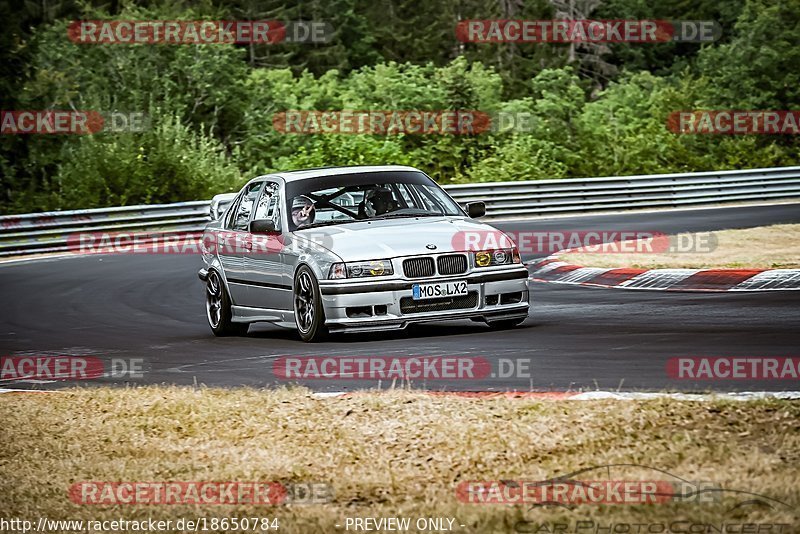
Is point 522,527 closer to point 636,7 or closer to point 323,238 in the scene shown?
point 323,238

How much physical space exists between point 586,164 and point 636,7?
38.6 metres

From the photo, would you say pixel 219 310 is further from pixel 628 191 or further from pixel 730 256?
pixel 628 191

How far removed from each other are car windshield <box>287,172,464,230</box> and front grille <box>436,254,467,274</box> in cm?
106

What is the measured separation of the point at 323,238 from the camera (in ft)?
39.5

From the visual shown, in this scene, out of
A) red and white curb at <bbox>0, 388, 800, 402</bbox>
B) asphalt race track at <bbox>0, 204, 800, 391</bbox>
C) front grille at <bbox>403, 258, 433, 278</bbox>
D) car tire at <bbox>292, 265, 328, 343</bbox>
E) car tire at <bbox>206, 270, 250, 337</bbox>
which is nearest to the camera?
red and white curb at <bbox>0, 388, 800, 402</bbox>

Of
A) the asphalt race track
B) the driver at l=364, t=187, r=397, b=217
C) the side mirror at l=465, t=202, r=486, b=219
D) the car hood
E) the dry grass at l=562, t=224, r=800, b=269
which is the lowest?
the asphalt race track

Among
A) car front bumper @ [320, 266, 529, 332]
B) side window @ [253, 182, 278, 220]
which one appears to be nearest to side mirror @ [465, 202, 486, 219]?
car front bumper @ [320, 266, 529, 332]

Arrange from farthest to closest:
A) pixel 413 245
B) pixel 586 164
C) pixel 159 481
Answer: pixel 586 164, pixel 413 245, pixel 159 481

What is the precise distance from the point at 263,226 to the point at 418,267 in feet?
5.79

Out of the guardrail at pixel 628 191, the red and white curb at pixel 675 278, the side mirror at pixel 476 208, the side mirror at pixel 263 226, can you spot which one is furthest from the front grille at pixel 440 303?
the guardrail at pixel 628 191

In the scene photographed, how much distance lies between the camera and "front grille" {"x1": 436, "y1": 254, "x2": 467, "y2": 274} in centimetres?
1170

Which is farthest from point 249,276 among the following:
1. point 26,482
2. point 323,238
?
point 26,482

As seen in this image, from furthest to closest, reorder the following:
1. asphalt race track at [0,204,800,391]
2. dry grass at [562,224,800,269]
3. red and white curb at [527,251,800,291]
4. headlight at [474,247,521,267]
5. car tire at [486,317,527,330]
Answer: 1. dry grass at [562,224,800,269]
2. red and white curb at [527,251,800,291]
3. car tire at [486,317,527,330]
4. headlight at [474,247,521,267]
5. asphalt race track at [0,204,800,391]

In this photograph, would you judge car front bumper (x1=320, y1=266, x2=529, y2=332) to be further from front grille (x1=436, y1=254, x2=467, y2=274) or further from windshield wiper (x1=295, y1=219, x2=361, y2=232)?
windshield wiper (x1=295, y1=219, x2=361, y2=232)
